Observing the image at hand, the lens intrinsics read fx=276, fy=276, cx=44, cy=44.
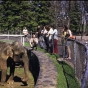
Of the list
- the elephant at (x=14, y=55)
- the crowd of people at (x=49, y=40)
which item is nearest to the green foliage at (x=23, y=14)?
the crowd of people at (x=49, y=40)

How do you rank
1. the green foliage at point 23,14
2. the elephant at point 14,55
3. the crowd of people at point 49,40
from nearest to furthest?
the elephant at point 14,55
the crowd of people at point 49,40
the green foliage at point 23,14

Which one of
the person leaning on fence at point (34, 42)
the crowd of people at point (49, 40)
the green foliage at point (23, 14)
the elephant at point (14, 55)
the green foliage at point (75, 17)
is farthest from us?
the green foliage at point (75, 17)

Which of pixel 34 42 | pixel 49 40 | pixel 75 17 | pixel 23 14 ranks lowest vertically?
pixel 34 42

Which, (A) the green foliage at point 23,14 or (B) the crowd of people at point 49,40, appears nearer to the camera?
(B) the crowd of people at point 49,40

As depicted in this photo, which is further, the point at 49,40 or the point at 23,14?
the point at 23,14

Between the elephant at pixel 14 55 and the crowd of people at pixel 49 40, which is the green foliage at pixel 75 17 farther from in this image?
the elephant at pixel 14 55

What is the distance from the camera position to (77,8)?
4709cm

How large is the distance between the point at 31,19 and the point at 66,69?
85.5 feet

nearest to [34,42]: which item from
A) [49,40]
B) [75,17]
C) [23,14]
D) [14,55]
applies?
Answer: [49,40]

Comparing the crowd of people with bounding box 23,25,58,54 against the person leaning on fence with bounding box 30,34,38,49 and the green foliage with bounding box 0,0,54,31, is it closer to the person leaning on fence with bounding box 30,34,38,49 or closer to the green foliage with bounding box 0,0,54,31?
the person leaning on fence with bounding box 30,34,38,49

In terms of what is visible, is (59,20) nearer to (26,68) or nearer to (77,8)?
(77,8)

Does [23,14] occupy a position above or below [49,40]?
above

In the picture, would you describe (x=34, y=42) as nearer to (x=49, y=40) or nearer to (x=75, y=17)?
(x=49, y=40)

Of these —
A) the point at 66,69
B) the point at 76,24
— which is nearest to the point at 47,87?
the point at 66,69
